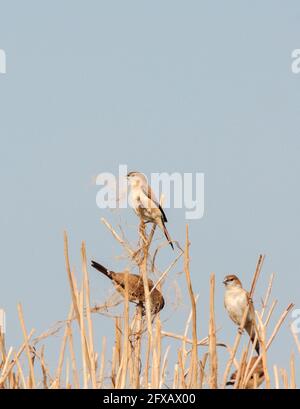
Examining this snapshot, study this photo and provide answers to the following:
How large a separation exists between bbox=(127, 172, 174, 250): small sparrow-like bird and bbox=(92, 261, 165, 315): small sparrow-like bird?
1.60 m

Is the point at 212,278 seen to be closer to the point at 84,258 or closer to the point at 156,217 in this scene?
the point at 84,258

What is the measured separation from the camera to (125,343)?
5891 mm

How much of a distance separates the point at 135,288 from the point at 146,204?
7.64 ft

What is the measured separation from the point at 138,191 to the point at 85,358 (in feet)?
14.2

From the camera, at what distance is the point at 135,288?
7.36 m

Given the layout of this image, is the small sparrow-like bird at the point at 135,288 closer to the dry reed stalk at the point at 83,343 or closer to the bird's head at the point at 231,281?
the dry reed stalk at the point at 83,343

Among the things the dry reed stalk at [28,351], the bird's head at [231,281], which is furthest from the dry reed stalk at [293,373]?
the bird's head at [231,281]

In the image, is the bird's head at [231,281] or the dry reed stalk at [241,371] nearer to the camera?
the dry reed stalk at [241,371]

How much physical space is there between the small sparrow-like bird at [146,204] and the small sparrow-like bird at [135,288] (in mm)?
1600

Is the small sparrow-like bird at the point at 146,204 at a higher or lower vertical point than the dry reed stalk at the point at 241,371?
higher

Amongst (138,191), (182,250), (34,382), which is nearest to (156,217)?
(138,191)

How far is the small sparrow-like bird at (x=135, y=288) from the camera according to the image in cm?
701

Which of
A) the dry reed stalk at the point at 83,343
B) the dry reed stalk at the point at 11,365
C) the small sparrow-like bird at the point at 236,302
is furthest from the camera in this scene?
the small sparrow-like bird at the point at 236,302
